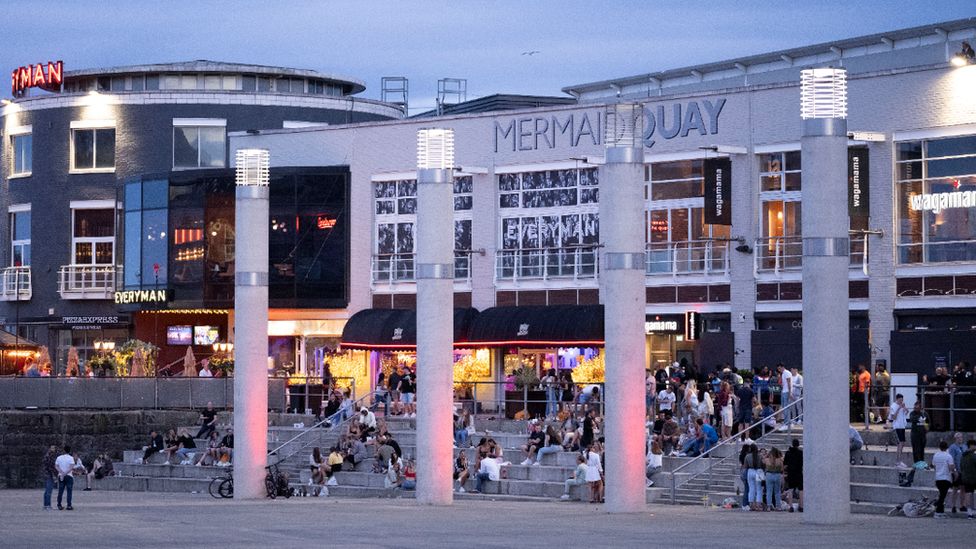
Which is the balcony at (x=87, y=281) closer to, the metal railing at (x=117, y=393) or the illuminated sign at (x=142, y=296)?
the illuminated sign at (x=142, y=296)

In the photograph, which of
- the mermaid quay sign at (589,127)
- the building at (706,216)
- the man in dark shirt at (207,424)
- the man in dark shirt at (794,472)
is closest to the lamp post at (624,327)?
the man in dark shirt at (794,472)

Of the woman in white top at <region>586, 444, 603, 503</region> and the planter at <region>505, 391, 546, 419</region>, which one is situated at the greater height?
the planter at <region>505, 391, 546, 419</region>

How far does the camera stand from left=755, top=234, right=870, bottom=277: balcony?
40219 millimetres

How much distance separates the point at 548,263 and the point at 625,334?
69.8ft

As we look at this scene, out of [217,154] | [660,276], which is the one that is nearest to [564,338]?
[660,276]

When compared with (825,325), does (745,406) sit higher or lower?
lower

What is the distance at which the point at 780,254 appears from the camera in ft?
134

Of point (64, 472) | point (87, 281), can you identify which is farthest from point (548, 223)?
point (87, 281)

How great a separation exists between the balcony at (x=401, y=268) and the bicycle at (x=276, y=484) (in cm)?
1590

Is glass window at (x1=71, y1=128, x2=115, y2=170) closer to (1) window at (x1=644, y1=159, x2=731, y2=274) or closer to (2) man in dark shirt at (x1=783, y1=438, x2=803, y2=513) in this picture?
(1) window at (x1=644, y1=159, x2=731, y2=274)

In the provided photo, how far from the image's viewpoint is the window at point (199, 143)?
55.9 meters

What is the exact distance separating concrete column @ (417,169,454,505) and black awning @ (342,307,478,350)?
1828cm

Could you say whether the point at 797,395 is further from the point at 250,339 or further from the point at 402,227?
the point at 402,227

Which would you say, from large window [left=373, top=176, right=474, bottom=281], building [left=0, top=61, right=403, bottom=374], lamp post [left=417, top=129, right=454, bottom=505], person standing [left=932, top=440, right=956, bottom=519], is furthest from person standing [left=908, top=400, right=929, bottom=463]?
building [left=0, top=61, right=403, bottom=374]
